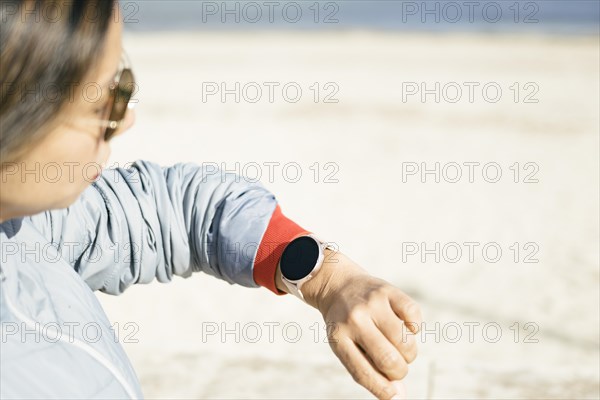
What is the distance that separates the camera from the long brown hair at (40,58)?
1.08 meters

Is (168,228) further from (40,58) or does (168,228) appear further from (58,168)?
(40,58)

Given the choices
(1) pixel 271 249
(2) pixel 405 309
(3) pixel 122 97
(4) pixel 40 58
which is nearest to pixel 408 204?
(1) pixel 271 249

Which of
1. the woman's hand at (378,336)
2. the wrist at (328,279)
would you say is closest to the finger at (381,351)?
the woman's hand at (378,336)

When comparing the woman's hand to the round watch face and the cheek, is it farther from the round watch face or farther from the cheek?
the cheek

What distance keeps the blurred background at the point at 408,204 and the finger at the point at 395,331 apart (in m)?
0.96

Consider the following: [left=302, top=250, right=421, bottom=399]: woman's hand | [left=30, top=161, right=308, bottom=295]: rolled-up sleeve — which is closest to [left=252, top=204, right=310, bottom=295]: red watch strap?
[left=30, top=161, right=308, bottom=295]: rolled-up sleeve

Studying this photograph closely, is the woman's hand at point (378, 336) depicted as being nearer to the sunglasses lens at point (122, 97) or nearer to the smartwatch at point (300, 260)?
the smartwatch at point (300, 260)

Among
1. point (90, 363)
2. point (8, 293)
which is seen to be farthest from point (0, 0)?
point (90, 363)

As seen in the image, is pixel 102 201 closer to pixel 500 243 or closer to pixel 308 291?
pixel 308 291

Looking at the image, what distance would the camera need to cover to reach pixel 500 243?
235 inches

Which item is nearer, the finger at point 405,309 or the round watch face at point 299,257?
the finger at point 405,309

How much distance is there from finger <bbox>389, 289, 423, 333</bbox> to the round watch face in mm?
191

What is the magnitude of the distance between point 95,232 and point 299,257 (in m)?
0.37

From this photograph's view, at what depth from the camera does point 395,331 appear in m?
1.31
